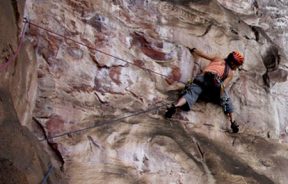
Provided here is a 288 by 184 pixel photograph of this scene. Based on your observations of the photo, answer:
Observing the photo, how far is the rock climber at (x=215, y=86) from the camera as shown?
6973mm

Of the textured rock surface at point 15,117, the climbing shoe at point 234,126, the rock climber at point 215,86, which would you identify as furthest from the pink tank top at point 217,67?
the textured rock surface at point 15,117

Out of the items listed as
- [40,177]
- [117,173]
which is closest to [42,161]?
[40,177]

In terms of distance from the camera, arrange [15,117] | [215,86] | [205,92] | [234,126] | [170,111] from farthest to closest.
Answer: [205,92] → [234,126] → [215,86] → [170,111] → [15,117]

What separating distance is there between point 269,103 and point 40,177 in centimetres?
490

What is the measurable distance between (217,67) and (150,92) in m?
1.12

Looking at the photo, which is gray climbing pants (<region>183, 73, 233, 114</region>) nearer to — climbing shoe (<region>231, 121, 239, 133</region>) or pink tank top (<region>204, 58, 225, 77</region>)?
pink tank top (<region>204, 58, 225, 77</region>)

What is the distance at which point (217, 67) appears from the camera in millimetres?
7121

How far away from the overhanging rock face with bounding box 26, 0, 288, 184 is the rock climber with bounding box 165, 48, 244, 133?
0.56 ft

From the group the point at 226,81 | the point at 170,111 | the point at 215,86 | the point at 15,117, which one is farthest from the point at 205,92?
the point at 15,117

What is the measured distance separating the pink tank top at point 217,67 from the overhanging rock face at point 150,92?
539mm

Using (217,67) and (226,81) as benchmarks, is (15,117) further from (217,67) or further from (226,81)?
(226,81)

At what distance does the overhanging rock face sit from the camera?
5.87 m

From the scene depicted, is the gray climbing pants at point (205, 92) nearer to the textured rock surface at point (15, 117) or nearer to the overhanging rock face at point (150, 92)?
the overhanging rock face at point (150, 92)

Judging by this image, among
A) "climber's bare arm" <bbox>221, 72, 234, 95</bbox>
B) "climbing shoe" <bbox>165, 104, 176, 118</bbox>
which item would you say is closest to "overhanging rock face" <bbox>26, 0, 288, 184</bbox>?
"climbing shoe" <bbox>165, 104, 176, 118</bbox>
